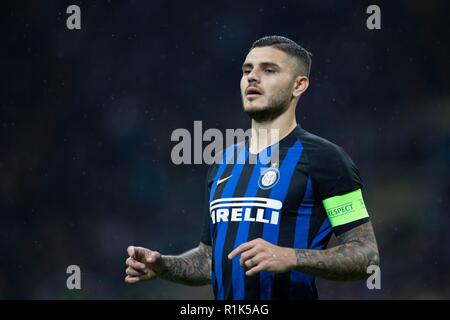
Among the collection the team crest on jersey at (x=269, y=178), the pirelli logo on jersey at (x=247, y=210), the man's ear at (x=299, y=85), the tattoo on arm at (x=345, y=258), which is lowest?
→ the tattoo on arm at (x=345, y=258)

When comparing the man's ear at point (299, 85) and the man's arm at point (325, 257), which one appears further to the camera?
the man's ear at point (299, 85)

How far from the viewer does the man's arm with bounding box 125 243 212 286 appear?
3.31 m

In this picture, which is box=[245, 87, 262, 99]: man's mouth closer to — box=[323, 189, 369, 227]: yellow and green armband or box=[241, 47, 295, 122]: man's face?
box=[241, 47, 295, 122]: man's face

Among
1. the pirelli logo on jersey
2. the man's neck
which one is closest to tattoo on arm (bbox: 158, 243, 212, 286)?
the pirelli logo on jersey

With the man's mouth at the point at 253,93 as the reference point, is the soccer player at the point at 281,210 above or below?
below

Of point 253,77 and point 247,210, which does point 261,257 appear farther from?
point 253,77

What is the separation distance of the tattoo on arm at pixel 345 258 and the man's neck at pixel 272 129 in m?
0.71

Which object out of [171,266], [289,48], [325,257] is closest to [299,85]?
[289,48]

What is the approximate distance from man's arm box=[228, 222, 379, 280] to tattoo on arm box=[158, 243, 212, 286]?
1.86 ft

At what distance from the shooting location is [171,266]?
365 cm

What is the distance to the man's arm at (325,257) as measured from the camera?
113 inches

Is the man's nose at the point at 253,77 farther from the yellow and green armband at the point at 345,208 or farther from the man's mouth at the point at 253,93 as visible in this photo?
the yellow and green armband at the point at 345,208

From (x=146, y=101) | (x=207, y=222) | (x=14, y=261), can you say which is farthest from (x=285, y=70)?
(x=14, y=261)

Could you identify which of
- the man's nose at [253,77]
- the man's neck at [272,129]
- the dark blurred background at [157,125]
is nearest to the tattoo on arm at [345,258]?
the man's neck at [272,129]
